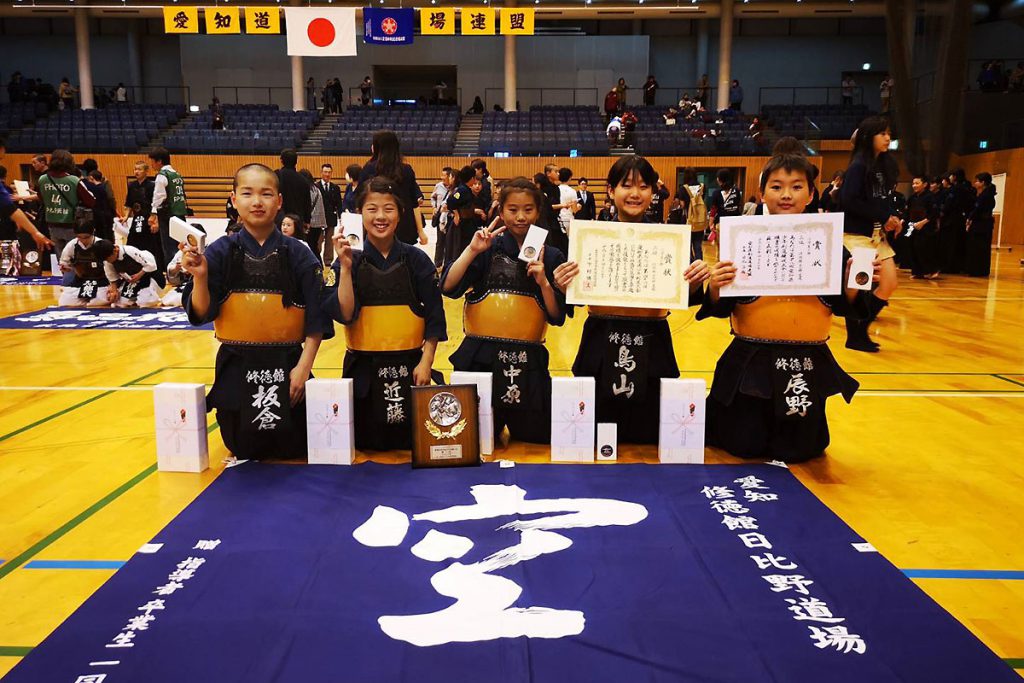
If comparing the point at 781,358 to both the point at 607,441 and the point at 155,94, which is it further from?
the point at 155,94

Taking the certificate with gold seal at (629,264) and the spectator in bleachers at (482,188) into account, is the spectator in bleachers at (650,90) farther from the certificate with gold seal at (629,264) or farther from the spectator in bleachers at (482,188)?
the certificate with gold seal at (629,264)

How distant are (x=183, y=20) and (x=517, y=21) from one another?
6375mm

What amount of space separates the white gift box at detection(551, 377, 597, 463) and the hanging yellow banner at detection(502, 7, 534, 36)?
13.0m

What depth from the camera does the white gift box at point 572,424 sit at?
321 cm

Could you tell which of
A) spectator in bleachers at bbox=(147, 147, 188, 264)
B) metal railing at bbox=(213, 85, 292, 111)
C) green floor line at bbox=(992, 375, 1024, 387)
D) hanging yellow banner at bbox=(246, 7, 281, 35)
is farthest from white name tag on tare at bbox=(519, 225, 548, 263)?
metal railing at bbox=(213, 85, 292, 111)

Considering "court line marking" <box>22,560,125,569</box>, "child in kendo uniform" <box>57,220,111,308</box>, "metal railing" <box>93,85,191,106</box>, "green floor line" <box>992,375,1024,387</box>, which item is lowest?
"court line marking" <box>22,560,125,569</box>

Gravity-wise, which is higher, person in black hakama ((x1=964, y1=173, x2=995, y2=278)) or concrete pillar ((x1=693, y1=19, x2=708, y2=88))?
concrete pillar ((x1=693, y1=19, x2=708, y2=88))

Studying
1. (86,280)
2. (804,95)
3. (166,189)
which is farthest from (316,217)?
(804,95)

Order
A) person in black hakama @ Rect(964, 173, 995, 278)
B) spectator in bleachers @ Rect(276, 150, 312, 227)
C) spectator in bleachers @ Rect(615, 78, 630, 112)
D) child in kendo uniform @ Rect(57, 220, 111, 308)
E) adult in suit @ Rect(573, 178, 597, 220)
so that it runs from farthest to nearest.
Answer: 1. spectator in bleachers @ Rect(615, 78, 630, 112)
2. person in black hakama @ Rect(964, 173, 995, 278)
3. adult in suit @ Rect(573, 178, 597, 220)
4. spectator in bleachers @ Rect(276, 150, 312, 227)
5. child in kendo uniform @ Rect(57, 220, 111, 308)

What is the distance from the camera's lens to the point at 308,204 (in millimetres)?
8500

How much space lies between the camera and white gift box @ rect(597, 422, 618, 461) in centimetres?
326

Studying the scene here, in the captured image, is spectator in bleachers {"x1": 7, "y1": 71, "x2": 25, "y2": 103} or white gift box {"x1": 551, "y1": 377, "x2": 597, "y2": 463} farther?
spectator in bleachers {"x1": 7, "y1": 71, "x2": 25, "y2": 103}

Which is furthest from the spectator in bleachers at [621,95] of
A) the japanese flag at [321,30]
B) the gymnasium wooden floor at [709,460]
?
the gymnasium wooden floor at [709,460]

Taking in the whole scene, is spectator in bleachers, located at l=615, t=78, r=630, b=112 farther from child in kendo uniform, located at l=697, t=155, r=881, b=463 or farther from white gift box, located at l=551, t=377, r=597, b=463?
white gift box, located at l=551, t=377, r=597, b=463
